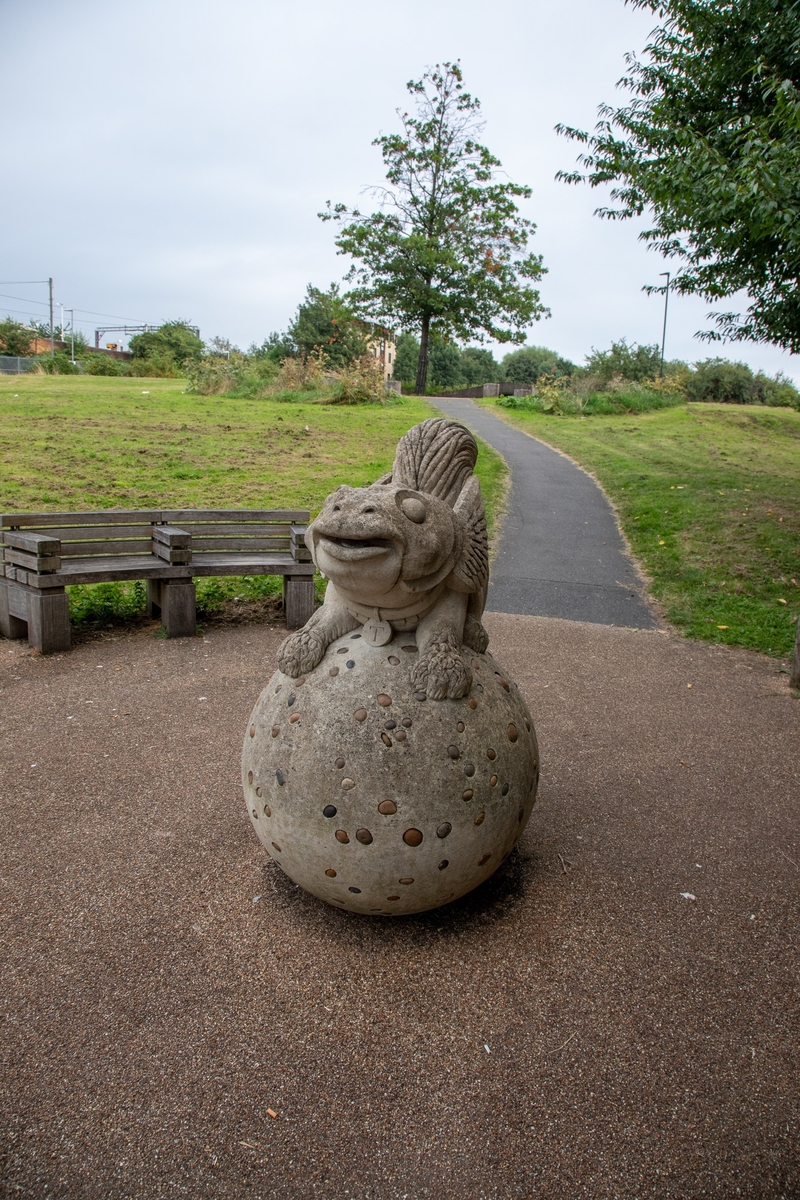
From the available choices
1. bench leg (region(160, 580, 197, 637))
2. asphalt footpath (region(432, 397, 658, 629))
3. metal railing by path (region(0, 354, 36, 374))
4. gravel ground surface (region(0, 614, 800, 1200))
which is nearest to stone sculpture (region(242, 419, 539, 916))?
gravel ground surface (region(0, 614, 800, 1200))

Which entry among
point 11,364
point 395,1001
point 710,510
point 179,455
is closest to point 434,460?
point 395,1001

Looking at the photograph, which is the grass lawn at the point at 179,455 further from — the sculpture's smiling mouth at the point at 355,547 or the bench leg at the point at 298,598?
the sculpture's smiling mouth at the point at 355,547

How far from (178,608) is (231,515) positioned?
1.19m

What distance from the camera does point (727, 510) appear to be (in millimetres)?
13000

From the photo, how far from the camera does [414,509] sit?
3076 millimetres

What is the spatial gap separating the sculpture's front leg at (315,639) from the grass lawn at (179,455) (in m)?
5.15

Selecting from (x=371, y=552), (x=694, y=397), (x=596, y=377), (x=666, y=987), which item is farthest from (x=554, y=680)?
(x=694, y=397)

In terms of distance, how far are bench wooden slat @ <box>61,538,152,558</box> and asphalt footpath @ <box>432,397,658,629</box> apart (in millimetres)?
4082

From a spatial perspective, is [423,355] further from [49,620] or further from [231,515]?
[49,620]

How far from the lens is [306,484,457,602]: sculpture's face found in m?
2.96

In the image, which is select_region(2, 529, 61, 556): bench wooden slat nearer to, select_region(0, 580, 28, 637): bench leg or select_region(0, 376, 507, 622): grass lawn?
select_region(0, 580, 28, 637): bench leg

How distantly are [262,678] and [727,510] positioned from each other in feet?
31.7

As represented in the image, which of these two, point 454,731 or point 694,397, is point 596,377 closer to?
point 694,397

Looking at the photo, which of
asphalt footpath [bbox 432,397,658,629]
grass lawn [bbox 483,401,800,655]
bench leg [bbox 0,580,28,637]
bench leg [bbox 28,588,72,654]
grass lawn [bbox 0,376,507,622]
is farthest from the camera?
grass lawn [bbox 0,376,507,622]
